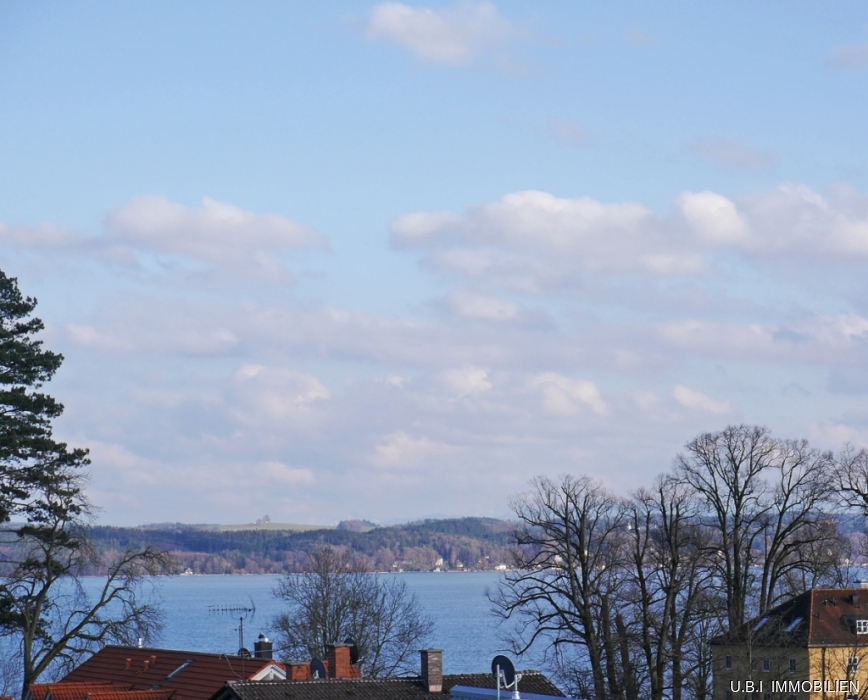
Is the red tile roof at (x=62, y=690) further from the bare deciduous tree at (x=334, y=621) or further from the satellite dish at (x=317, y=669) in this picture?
the bare deciduous tree at (x=334, y=621)

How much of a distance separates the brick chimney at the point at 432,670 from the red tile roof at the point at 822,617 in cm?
2033

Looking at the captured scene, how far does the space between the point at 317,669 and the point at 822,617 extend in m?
27.4

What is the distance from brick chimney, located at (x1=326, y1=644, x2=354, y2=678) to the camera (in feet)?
136

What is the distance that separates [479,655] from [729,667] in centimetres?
4902

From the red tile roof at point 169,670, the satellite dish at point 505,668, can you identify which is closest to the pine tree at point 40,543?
the red tile roof at point 169,670

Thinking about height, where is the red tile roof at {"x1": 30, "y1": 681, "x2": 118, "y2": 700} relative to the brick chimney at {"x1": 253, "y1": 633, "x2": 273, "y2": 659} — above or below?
below

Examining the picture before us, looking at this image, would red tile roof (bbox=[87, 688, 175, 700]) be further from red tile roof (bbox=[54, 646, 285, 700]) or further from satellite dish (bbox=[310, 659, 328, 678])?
satellite dish (bbox=[310, 659, 328, 678])

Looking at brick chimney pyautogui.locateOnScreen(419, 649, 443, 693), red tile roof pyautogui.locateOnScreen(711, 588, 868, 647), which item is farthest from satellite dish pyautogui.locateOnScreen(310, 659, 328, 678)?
red tile roof pyautogui.locateOnScreen(711, 588, 868, 647)

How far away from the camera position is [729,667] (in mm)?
53594

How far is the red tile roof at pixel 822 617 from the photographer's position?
5650cm

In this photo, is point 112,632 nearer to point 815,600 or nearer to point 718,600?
point 718,600

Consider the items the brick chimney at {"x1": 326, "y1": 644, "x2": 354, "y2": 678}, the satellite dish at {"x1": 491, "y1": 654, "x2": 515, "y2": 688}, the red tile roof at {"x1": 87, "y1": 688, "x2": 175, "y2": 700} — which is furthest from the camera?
the brick chimney at {"x1": 326, "y1": 644, "x2": 354, "y2": 678}

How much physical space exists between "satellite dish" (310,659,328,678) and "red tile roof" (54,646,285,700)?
Answer: 1550mm

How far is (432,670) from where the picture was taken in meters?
37.8
